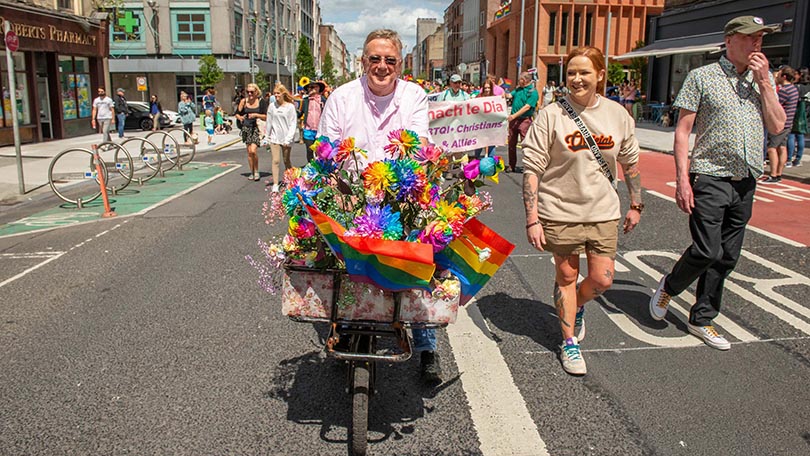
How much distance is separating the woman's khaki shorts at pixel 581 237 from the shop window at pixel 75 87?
2380cm

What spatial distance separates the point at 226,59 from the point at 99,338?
45.5m

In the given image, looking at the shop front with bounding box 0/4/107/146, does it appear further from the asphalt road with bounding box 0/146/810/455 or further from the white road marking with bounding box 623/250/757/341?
the white road marking with bounding box 623/250/757/341

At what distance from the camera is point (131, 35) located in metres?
46.4

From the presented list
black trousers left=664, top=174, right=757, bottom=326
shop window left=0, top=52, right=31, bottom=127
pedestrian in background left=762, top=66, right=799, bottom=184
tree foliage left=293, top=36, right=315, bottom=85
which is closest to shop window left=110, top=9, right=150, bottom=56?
tree foliage left=293, top=36, right=315, bottom=85

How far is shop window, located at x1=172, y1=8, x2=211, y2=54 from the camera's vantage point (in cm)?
4694

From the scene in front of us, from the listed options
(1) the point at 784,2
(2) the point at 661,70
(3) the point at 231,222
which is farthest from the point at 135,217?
(2) the point at 661,70

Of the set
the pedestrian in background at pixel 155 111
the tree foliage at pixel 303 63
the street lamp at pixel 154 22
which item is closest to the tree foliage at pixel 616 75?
the pedestrian in background at pixel 155 111

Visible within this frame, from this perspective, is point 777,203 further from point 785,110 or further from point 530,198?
point 530,198

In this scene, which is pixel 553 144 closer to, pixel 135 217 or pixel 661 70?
pixel 135 217

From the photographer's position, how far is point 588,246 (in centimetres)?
399

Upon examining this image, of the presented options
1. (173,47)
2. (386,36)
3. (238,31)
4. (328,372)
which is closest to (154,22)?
(173,47)

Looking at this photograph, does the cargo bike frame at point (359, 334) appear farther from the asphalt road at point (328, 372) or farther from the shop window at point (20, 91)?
the shop window at point (20, 91)

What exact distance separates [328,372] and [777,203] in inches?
334

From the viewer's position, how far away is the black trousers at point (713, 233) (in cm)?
424
